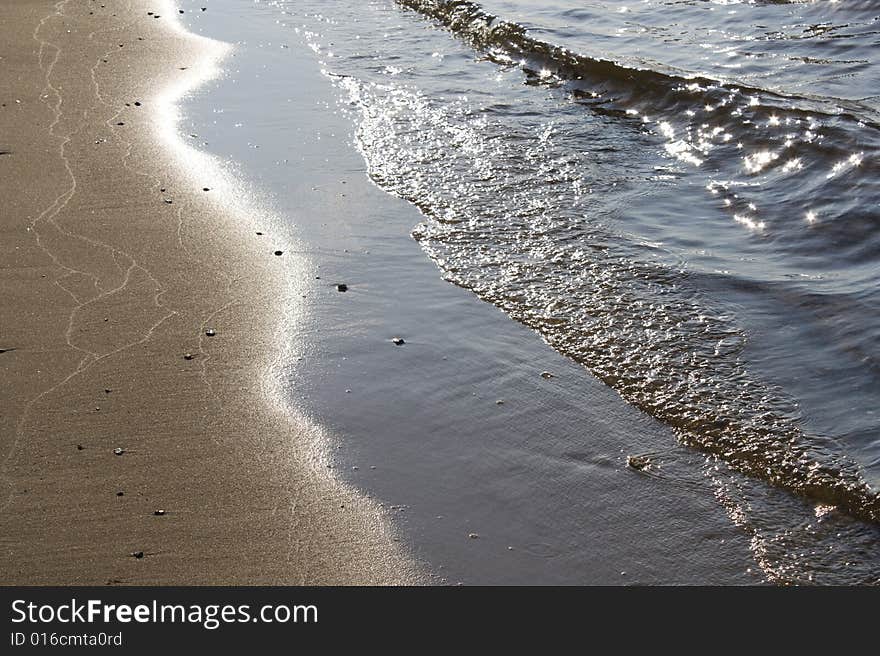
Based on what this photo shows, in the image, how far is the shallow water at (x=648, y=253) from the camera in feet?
13.2

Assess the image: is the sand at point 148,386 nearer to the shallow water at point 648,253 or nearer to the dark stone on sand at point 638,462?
the shallow water at point 648,253

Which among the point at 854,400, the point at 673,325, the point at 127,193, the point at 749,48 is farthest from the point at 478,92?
the point at 854,400

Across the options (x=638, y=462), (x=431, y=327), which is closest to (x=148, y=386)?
(x=431, y=327)

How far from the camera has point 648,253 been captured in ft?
19.5

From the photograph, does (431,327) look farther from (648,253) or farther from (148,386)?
(648,253)

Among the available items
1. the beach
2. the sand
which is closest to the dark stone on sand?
the beach

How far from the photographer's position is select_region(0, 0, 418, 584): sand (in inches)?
138

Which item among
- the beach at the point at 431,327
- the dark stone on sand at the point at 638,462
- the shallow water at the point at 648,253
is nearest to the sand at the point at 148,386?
the beach at the point at 431,327

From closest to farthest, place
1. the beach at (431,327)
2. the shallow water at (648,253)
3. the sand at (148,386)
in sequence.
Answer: the sand at (148,386) → the beach at (431,327) → the shallow water at (648,253)

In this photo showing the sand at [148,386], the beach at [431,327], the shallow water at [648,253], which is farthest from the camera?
the shallow water at [648,253]

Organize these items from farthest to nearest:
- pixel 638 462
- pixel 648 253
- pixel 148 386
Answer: pixel 648 253
pixel 148 386
pixel 638 462

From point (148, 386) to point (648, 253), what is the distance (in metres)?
2.98

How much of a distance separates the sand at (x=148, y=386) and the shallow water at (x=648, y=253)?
1.05 ft
